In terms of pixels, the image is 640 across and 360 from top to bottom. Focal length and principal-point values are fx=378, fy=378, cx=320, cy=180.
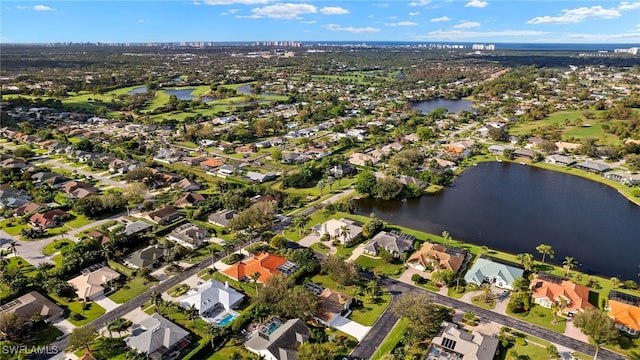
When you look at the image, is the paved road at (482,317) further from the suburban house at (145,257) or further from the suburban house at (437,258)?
the suburban house at (145,257)

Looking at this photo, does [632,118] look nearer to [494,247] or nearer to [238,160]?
[494,247]

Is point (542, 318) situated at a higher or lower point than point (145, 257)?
lower

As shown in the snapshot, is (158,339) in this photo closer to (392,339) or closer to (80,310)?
(80,310)

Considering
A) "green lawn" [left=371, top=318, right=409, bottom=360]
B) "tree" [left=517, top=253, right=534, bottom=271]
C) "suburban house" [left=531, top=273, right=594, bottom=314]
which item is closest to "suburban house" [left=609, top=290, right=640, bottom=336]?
"suburban house" [left=531, top=273, right=594, bottom=314]

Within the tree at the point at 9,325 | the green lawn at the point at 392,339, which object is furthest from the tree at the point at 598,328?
the tree at the point at 9,325

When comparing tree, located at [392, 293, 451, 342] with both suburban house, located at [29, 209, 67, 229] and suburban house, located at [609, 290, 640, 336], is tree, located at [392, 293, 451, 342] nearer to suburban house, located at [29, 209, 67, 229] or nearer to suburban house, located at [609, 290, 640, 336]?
suburban house, located at [609, 290, 640, 336]

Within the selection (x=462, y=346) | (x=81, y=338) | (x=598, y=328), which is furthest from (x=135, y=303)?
(x=598, y=328)
